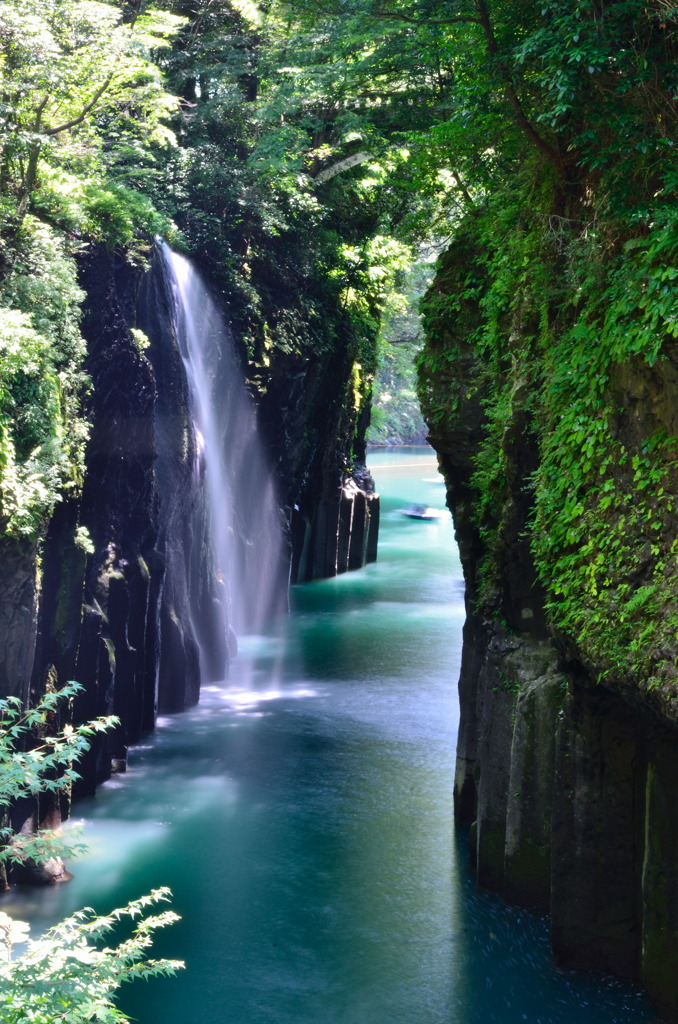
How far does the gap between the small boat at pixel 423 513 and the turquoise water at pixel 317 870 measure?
94.9ft

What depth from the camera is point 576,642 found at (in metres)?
9.26

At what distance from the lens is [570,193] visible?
10.8 m

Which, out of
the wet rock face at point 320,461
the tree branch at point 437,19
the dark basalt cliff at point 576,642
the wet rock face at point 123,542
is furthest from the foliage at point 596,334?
the wet rock face at point 320,461

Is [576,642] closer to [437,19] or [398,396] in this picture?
[437,19]

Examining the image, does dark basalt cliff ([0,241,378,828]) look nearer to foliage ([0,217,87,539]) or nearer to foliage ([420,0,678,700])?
foliage ([0,217,87,539])

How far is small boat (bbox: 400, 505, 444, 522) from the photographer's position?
168ft

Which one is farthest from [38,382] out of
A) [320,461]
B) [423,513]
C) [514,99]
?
[423,513]

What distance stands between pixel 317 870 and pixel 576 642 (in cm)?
554

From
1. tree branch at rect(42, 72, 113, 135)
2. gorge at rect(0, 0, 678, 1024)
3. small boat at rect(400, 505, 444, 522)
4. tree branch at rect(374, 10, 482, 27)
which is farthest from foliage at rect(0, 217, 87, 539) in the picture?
small boat at rect(400, 505, 444, 522)

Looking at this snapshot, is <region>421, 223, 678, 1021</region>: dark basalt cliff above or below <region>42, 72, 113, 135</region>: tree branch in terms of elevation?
below

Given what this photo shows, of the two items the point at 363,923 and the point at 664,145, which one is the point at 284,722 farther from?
the point at 664,145

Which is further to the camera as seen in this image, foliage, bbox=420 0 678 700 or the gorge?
the gorge

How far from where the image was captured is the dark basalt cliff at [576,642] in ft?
28.1

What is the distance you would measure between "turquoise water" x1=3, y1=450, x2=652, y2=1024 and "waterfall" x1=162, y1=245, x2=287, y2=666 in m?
4.09
